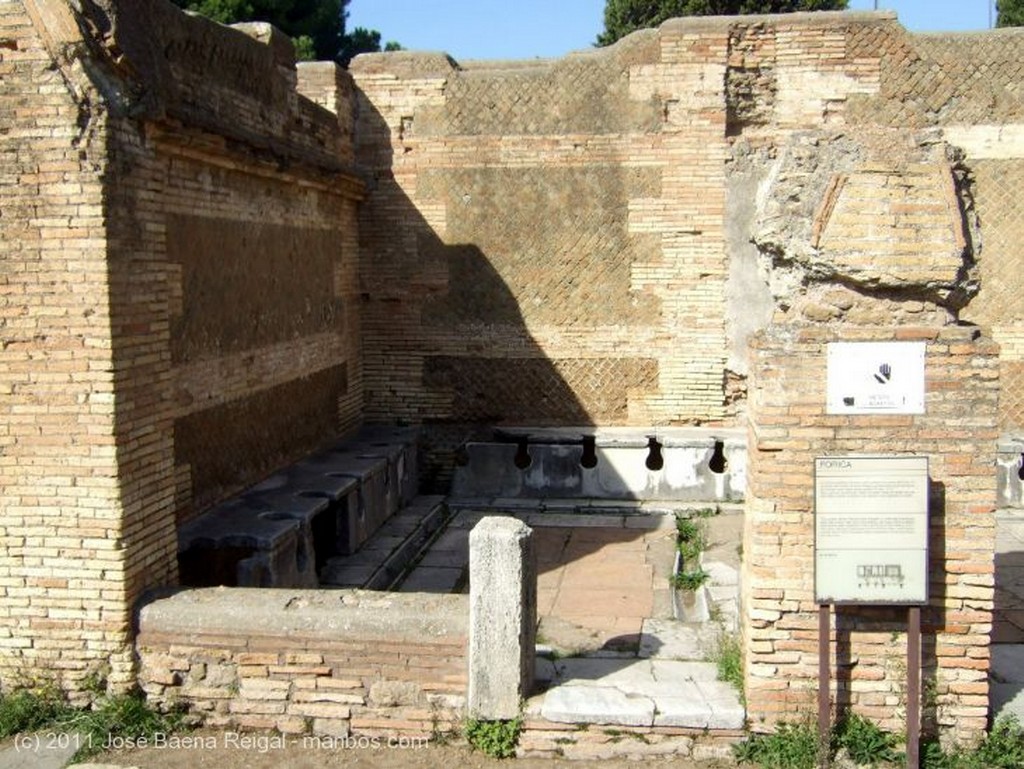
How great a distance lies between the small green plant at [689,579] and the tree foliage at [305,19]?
48.5ft

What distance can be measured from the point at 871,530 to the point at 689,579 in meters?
3.43

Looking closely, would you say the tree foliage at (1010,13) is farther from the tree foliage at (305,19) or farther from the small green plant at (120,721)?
the small green plant at (120,721)

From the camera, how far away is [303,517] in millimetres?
7156

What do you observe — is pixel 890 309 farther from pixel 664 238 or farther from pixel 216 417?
pixel 664 238

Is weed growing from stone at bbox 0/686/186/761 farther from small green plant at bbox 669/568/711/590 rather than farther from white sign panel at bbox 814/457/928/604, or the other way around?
small green plant at bbox 669/568/711/590

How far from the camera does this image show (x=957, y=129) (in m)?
10.1

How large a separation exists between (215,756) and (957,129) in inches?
364

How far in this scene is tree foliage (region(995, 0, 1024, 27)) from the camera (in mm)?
25391

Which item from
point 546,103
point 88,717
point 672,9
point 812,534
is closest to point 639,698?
point 812,534

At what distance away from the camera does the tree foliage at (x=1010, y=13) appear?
2539 centimetres

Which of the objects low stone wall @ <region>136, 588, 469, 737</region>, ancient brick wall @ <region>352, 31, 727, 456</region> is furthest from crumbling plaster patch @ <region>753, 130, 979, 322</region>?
ancient brick wall @ <region>352, 31, 727, 456</region>

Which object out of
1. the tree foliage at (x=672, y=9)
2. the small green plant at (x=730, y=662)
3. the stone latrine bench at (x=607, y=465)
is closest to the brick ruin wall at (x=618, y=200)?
the stone latrine bench at (x=607, y=465)

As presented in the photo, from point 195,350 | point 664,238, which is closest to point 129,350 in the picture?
point 195,350

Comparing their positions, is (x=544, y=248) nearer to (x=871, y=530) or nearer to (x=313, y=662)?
(x=313, y=662)
